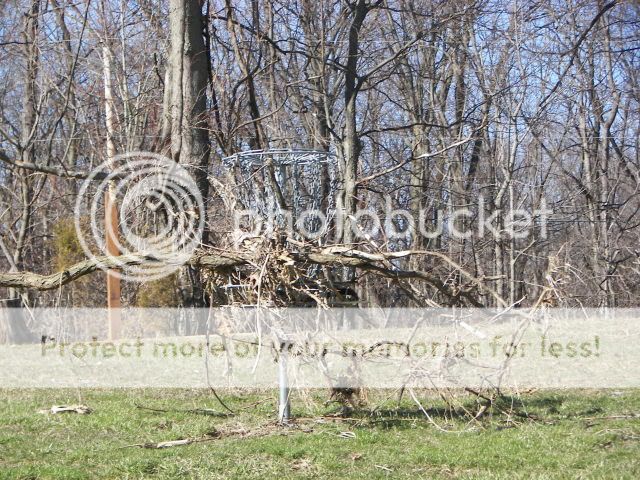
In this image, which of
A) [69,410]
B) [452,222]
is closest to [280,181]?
[69,410]

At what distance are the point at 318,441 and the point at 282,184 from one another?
375 centimetres

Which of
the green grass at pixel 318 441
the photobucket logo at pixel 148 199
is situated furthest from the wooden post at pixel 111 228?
the green grass at pixel 318 441

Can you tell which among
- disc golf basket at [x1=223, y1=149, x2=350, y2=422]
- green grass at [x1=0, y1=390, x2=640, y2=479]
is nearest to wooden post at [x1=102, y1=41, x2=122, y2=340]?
disc golf basket at [x1=223, y1=149, x2=350, y2=422]

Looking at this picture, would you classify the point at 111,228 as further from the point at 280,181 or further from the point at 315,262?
the point at 315,262

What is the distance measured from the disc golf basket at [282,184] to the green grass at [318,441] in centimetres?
137

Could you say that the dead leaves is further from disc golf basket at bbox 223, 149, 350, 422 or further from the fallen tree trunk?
disc golf basket at bbox 223, 149, 350, 422

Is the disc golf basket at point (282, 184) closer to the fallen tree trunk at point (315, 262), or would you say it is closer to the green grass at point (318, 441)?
the fallen tree trunk at point (315, 262)

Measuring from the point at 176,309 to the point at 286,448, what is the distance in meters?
10.2

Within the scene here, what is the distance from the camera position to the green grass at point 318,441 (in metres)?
5.91

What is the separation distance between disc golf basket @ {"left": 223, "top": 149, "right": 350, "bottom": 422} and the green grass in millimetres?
1368

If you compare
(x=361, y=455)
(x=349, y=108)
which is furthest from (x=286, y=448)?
(x=349, y=108)

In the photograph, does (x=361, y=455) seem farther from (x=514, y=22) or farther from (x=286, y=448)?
(x=514, y=22)

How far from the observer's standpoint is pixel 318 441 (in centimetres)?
671

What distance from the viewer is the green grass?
5.91m
